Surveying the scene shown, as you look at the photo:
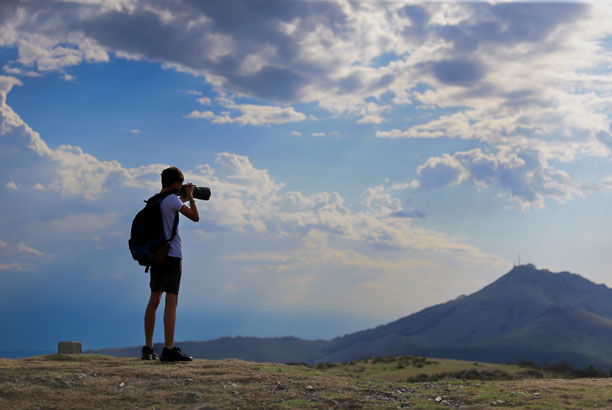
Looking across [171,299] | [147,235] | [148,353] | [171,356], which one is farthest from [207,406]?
[148,353]

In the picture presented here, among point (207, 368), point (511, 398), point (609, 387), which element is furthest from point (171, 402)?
point (609, 387)

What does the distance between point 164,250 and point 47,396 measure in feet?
11.2

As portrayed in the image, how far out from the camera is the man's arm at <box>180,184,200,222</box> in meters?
12.2

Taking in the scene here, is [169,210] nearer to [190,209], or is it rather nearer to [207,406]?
[190,209]

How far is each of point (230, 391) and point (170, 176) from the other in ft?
15.1

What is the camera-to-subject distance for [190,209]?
12211 millimetres

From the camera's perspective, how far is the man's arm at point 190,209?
1216 centimetres

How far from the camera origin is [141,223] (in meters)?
11.9

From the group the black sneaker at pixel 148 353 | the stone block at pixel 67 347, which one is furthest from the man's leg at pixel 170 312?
the stone block at pixel 67 347

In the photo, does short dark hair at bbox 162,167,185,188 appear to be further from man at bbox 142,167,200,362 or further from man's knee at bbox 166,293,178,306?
man's knee at bbox 166,293,178,306

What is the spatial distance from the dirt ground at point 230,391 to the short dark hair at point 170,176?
3.83 m

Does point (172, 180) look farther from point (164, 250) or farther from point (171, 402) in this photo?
point (171, 402)

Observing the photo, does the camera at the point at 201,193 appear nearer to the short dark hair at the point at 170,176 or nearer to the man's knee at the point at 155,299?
the short dark hair at the point at 170,176

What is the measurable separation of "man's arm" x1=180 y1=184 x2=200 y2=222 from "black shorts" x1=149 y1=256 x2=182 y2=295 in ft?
3.06
